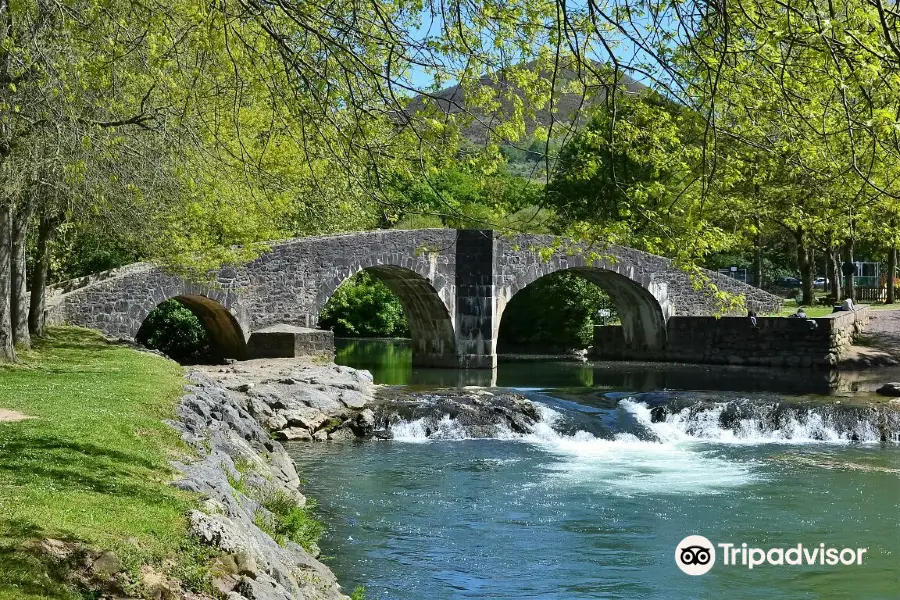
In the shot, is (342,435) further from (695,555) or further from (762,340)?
(762,340)

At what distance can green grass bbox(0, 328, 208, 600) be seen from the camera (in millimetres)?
5344

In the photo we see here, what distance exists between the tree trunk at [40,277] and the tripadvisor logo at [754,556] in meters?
11.3

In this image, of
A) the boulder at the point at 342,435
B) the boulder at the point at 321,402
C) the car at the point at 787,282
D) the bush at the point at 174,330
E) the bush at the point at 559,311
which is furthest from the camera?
the car at the point at 787,282

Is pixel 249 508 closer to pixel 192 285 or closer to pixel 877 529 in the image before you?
pixel 877 529

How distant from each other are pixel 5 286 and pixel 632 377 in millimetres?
15960

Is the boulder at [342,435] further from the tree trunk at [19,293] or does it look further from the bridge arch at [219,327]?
the bridge arch at [219,327]

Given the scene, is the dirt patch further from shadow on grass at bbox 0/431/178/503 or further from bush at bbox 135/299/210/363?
bush at bbox 135/299/210/363

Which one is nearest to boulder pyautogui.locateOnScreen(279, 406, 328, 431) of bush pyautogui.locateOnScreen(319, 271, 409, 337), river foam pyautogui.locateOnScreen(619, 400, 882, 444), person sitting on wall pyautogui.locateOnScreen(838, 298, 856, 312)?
river foam pyautogui.locateOnScreen(619, 400, 882, 444)

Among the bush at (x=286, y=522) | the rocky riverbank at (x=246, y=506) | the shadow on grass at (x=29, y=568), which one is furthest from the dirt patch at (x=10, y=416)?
the shadow on grass at (x=29, y=568)

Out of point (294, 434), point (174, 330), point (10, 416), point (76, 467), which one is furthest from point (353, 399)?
point (174, 330)

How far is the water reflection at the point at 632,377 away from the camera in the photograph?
23297mm

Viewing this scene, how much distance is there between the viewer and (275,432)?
1602 cm

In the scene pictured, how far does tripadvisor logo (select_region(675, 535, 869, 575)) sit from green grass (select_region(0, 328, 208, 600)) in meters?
4.49

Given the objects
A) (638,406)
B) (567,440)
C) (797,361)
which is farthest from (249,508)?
(797,361)
